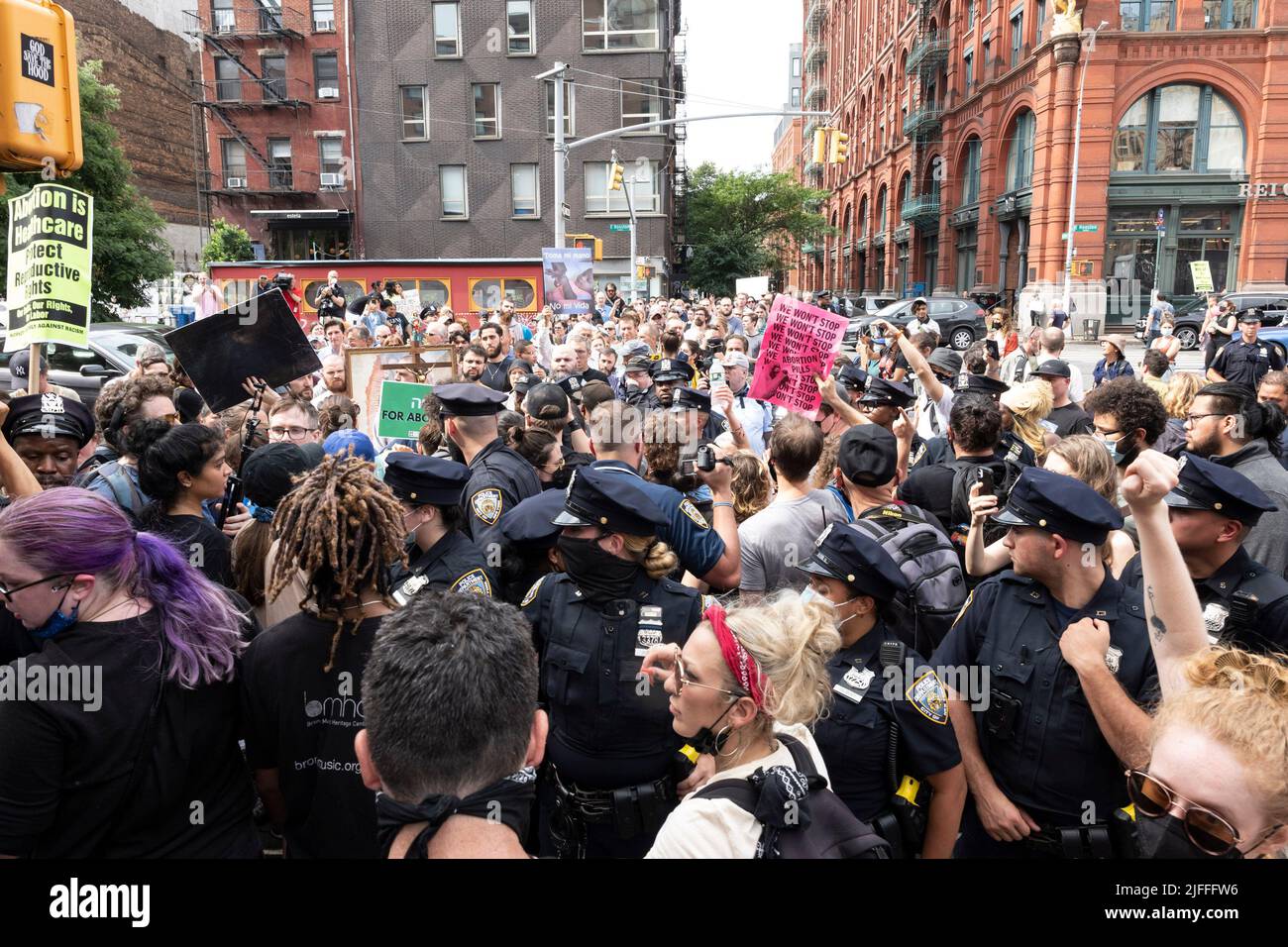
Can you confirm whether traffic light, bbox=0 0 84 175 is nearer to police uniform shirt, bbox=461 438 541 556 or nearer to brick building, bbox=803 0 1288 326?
police uniform shirt, bbox=461 438 541 556

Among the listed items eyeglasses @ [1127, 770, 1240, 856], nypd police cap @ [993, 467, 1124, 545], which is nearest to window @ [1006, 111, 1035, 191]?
nypd police cap @ [993, 467, 1124, 545]

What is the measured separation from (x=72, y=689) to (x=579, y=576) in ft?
5.58

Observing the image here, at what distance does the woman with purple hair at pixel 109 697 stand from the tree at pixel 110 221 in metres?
26.0

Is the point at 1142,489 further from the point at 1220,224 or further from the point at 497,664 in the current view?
the point at 1220,224

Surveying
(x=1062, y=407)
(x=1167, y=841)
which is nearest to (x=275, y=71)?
(x=1062, y=407)

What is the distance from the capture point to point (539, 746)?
6.82 feet

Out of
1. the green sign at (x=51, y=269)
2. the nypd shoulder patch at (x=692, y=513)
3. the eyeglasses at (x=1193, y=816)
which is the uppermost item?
the green sign at (x=51, y=269)

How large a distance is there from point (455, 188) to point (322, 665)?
38789 mm

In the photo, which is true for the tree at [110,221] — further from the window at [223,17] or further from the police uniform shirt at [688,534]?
the police uniform shirt at [688,534]

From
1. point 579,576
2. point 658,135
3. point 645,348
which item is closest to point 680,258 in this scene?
point 658,135

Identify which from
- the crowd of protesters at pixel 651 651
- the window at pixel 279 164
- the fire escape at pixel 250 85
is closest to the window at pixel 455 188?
the fire escape at pixel 250 85

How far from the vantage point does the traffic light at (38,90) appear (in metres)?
3.76
